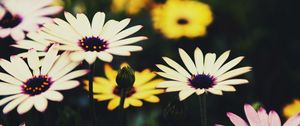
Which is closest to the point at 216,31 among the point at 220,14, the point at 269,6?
the point at 220,14

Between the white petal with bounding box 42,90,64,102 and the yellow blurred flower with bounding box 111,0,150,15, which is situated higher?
the yellow blurred flower with bounding box 111,0,150,15

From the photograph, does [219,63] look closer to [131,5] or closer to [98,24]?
[98,24]

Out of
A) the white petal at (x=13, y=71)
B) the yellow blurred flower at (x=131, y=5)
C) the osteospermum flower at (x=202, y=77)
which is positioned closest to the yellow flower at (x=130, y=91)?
the osteospermum flower at (x=202, y=77)

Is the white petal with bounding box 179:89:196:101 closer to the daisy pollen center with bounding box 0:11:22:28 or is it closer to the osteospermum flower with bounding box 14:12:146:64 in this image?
the osteospermum flower with bounding box 14:12:146:64

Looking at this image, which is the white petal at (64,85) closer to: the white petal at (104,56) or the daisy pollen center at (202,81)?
the white petal at (104,56)

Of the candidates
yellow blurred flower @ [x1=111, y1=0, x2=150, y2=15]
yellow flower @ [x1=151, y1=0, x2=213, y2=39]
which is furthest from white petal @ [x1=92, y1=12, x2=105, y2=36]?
yellow blurred flower @ [x1=111, y1=0, x2=150, y2=15]
